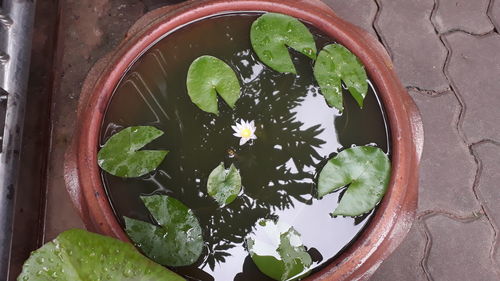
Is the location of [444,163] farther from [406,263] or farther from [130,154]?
[130,154]

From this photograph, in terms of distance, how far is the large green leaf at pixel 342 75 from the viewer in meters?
1.18

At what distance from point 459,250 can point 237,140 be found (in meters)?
0.89

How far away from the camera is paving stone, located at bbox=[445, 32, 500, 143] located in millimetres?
1730

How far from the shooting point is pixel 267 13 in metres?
1.21

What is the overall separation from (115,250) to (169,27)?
513 millimetres

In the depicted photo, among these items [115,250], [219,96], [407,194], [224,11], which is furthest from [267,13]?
[115,250]

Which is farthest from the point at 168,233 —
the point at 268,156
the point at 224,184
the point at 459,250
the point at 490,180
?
the point at 490,180

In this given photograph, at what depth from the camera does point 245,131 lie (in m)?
1.17

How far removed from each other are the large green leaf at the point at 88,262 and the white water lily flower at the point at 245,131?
0.35 metres

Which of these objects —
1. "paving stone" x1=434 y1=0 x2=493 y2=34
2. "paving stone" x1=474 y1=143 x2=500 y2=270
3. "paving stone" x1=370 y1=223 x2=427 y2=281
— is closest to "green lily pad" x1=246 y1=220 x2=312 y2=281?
"paving stone" x1=370 y1=223 x2=427 y2=281

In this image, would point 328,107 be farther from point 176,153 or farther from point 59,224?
point 59,224

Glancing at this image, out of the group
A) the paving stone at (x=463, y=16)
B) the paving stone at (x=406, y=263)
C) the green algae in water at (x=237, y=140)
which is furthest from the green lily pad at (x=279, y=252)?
the paving stone at (x=463, y=16)

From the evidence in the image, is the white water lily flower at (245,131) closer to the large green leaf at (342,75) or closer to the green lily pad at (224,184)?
the green lily pad at (224,184)

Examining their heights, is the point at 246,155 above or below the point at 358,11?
below
